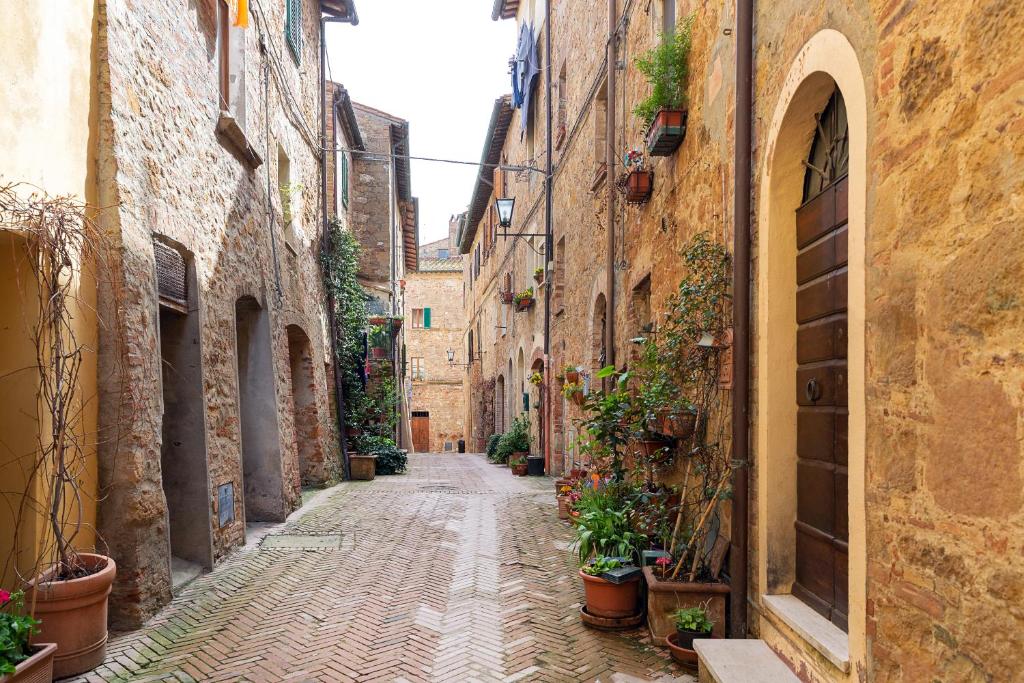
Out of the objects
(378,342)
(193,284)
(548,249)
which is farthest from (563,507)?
(378,342)

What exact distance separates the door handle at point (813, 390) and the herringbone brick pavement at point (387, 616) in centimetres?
155

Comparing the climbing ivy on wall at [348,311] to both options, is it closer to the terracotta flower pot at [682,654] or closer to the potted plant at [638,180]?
the potted plant at [638,180]

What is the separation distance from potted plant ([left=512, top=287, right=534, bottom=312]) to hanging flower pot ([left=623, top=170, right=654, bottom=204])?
25.8 ft

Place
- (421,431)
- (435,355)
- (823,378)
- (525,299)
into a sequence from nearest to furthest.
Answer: (823,378) → (525,299) → (421,431) → (435,355)

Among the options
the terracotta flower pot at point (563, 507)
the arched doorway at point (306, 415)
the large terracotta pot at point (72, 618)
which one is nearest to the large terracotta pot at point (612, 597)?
the large terracotta pot at point (72, 618)

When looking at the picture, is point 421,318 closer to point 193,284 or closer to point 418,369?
point 418,369

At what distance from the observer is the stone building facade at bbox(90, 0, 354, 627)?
4.65 metres

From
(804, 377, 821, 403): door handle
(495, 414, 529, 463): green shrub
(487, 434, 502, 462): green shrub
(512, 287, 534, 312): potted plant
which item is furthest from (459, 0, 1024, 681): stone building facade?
(487, 434, 502, 462): green shrub

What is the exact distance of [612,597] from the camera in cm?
461

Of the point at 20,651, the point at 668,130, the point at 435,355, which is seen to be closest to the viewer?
the point at 20,651

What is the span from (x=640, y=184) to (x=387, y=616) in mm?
4053

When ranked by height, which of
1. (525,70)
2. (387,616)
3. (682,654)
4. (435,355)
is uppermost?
(525,70)

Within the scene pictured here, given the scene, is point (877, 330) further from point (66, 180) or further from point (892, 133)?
point (66, 180)

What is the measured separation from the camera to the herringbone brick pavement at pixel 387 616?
396cm
